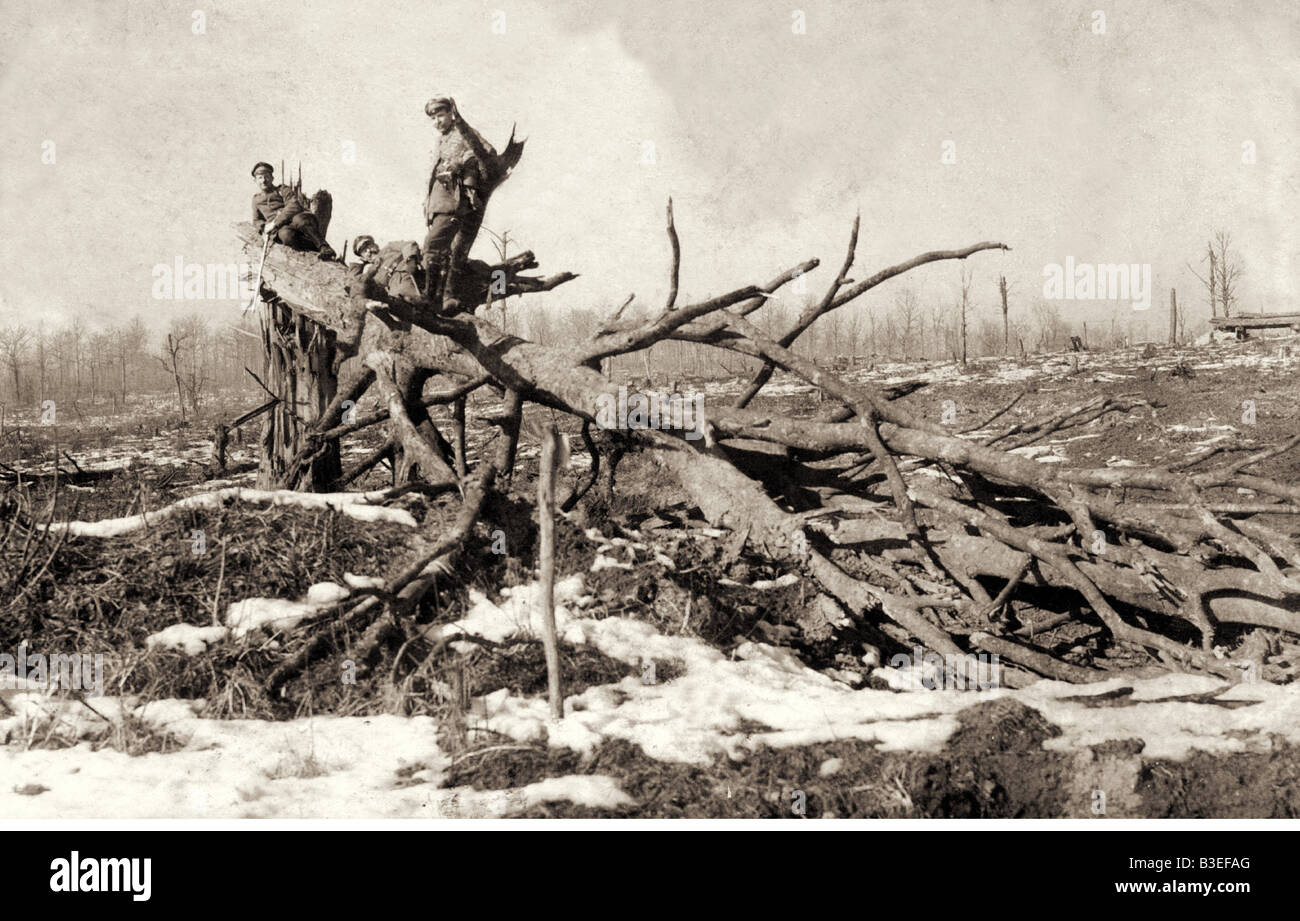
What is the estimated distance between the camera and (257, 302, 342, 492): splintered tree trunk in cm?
729

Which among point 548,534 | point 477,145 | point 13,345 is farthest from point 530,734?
point 13,345

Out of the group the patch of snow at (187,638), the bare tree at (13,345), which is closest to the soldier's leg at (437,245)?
the patch of snow at (187,638)

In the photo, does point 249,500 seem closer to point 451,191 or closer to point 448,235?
point 448,235

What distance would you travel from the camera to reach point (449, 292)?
19.3 feet

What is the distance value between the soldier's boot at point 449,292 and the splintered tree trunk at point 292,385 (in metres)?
1.54

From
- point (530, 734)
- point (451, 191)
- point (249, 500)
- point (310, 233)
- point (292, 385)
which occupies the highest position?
point (310, 233)

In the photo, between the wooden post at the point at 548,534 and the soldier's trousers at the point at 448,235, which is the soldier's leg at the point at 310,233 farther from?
the wooden post at the point at 548,534

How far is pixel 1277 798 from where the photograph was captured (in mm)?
2834

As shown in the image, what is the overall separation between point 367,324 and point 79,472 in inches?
95.6

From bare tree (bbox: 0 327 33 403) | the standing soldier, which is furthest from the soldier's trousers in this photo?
bare tree (bbox: 0 327 33 403)

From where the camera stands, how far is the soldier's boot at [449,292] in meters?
5.34

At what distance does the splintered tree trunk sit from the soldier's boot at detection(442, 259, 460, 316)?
1.54 m

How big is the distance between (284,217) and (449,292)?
7.70 ft

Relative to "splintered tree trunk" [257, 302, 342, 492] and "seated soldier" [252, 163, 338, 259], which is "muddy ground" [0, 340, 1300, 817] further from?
"seated soldier" [252, 163, 338, 259]
